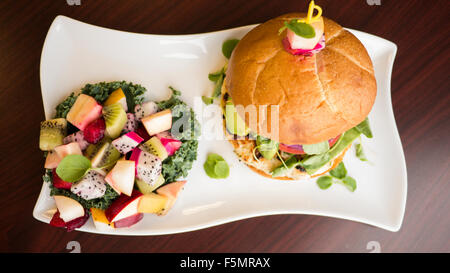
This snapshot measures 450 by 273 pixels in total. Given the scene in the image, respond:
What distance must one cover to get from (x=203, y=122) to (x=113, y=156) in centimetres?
54

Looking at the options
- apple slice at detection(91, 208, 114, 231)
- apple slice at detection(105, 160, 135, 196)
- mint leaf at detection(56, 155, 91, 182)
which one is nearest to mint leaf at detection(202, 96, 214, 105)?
apple slice at detection(105, 160, 135, 196)

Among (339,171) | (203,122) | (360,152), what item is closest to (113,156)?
(203,122)

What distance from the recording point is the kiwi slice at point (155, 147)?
1707 millimetres

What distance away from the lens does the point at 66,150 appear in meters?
1.66

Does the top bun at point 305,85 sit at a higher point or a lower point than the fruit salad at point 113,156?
higher

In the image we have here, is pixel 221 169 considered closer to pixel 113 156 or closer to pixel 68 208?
pixel 113 156

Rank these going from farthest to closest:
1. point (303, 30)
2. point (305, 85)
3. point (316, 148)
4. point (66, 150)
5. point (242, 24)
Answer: point (242, 24)
point (66, 150)
point (316, 148)
point (305, 85)
point (303, 30)

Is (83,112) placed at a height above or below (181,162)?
above

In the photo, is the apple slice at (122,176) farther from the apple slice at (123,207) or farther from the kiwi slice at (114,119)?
the kiwi slice at (114,119)

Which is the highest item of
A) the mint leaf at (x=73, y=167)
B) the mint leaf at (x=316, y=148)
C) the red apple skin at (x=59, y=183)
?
the mint leaf at (x=316, y=148)

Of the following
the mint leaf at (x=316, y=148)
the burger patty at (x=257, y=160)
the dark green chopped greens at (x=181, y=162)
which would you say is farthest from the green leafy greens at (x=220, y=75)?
the mint leaf at (x=316, y=148)

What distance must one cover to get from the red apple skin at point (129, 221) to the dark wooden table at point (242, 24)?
0.22 m

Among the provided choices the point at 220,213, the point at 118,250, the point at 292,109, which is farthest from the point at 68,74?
the point at 292,109

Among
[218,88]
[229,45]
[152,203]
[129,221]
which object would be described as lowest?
[129,221]
